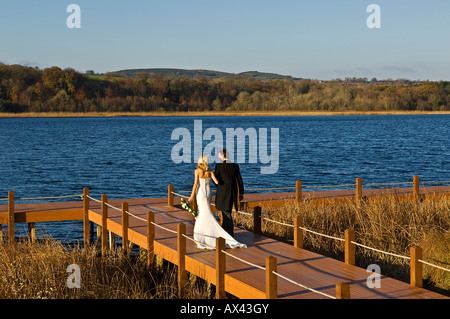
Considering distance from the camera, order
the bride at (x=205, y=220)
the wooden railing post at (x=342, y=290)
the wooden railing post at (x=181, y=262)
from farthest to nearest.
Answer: the bride at (x=205, y=220) < the wooden railing post at (x=181, y=262) < the wooden railing post at (x=342, y=290)

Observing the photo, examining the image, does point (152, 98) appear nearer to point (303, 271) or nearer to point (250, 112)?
point (250, 112)

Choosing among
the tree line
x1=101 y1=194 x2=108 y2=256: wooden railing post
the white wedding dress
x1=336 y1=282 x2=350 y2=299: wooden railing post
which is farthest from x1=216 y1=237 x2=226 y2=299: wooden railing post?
the tree line

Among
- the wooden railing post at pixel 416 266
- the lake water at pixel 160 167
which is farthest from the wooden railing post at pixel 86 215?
the wooden railing post at pixel 416 266

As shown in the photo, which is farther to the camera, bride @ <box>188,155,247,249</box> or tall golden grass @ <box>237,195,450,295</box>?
tall golden grass @ <box>237,195,450,295</box>

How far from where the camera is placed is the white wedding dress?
464 inches

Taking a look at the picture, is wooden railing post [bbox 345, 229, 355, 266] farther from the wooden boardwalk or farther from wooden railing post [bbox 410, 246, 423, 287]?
wooden railing post [bbox 410, 246, 423, 287]

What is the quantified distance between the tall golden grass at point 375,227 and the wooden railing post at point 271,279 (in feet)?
11.3

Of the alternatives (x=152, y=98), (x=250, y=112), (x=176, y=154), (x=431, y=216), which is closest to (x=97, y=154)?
(x=176, y=154)

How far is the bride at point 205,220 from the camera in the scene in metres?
11.8

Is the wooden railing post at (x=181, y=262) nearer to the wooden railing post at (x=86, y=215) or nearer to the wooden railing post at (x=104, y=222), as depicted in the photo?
the wooden railing post at (x=104, y=222)

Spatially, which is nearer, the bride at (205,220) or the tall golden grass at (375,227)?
the bride at (205,220)

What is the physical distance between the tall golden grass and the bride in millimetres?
2412

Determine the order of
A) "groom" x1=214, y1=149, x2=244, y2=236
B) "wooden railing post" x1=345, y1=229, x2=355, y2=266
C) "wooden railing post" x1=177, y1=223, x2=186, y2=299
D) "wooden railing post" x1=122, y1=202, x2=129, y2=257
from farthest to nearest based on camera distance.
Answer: "wooden railing post" x1=122, y1=202, x2=129, y2=257
"groom" x1=214, y1=149, x2=244, y2=236
"wooden railing post" x1=177, y1=223, x2=186, y2=299
"wooden railing post" x1=345, y1=229, x2=355, y2=266
